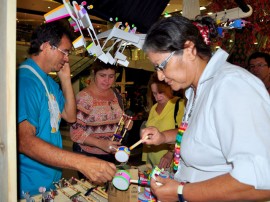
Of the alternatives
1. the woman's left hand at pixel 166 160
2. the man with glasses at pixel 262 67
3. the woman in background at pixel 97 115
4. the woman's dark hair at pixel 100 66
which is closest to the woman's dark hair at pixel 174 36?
the woman's left hand at pixel 166 160

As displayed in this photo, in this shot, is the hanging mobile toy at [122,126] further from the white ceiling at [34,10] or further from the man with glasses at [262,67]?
the white ceiling at [34,10]

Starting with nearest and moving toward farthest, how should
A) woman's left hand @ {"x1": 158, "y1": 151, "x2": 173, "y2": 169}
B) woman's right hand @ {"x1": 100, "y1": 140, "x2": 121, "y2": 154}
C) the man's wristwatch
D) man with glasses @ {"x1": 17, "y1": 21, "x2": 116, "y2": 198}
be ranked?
the man's wristwatch
man with glasses @ {"x1": 17, "y1": 21, "x2": 116, "y2": 198}
woman's right hand @ {"x1": 100, "y1": 140, "x2": 121, "y2": 154}
woman's left hand @ {"x1": 158, "y1": 151, "x2": 173, "y2": 169}

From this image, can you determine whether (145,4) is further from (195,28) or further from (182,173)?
(182,173)

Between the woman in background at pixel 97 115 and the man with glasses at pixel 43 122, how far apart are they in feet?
1.56

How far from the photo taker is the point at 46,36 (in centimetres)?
200

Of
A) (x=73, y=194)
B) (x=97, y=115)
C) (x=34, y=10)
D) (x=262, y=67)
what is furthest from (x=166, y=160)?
(x=34, y=10)

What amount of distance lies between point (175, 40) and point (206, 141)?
47cm

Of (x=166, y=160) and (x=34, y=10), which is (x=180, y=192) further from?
(x=34, y=10)

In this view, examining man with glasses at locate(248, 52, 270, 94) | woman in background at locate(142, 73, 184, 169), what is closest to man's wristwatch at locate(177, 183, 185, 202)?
woman in background at locate(142, 73, 184, 169)

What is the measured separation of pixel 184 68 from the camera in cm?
136

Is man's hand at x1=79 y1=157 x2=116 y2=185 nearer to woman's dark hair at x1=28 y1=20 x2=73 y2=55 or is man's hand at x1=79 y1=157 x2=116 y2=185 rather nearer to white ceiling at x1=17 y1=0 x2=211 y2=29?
woman's dark hair at x1=28 y1=20 x2=73 y2=55

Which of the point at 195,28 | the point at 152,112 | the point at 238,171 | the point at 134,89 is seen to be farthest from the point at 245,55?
the point at 134,89

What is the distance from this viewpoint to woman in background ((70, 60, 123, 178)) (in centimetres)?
266

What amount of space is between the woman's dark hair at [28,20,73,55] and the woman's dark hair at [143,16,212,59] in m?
0.91
